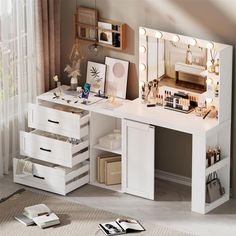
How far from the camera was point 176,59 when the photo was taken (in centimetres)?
612

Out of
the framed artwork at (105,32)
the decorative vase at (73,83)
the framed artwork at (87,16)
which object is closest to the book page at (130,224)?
the decorative vase at (73,83)

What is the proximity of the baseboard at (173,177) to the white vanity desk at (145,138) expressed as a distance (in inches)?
13.2

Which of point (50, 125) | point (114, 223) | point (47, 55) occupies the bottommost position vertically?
point (114, 223)

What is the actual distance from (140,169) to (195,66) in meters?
0.82

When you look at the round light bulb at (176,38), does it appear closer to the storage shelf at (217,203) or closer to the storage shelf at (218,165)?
the storage shelf at (218,165)

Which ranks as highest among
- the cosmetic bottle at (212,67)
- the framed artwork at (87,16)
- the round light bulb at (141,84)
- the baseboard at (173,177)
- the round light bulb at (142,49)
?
the framed artwork at (87,16)

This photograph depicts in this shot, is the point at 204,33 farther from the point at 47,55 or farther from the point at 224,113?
the point at 47,55

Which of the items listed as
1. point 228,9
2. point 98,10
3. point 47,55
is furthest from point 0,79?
point 228,9

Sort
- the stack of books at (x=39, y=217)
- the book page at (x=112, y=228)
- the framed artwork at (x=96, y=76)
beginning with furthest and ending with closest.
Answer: the framed artwork at (x=96, y=76)
the stack of books at (x=39, y=217)
the book page at (x=112, y=228)

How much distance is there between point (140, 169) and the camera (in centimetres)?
617

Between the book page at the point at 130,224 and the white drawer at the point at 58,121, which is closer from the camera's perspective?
the book page at the point at 130,224

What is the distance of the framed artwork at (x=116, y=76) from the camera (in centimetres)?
642

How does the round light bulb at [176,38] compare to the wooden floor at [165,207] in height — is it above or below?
above

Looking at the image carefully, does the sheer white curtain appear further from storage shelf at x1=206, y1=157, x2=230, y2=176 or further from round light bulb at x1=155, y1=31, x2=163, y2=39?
storage shelf at x1=206, y1=157, x2=230, y2=176
